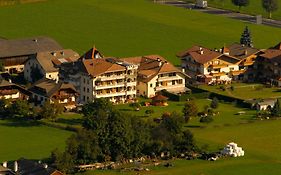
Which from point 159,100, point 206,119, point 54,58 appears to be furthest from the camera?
point 54,58

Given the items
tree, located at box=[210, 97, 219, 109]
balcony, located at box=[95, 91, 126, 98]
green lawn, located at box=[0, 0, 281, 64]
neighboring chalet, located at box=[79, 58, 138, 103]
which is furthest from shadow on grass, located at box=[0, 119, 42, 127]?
green lawn, located at box=[0, 0, 281, 64]

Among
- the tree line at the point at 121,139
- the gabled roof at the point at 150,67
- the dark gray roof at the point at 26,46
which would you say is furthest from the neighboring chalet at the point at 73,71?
the tree line at the point at 121,139

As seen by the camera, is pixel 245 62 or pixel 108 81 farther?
pixel 245 62

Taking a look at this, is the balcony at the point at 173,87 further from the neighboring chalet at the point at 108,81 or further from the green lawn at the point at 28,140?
the green lawn at the point at 28,140

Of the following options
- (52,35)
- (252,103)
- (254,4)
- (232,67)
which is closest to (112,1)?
(254,4)

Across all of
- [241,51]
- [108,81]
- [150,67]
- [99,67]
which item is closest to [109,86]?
[108,81]

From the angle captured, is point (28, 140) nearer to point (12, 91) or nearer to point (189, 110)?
point (12, 91)

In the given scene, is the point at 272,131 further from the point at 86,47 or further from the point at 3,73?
the point at 86,47

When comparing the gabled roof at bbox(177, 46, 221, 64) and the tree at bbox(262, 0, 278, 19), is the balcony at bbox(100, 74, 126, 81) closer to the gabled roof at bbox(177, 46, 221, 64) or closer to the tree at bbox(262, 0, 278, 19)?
the gabled roof at bbox(177, 46, 221, 64)
